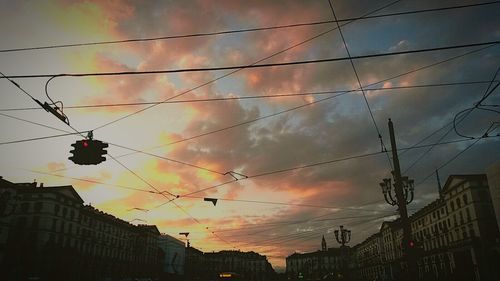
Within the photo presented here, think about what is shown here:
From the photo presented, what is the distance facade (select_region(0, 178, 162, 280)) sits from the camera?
50.1 meters

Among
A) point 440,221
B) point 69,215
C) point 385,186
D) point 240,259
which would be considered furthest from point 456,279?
point 240,259

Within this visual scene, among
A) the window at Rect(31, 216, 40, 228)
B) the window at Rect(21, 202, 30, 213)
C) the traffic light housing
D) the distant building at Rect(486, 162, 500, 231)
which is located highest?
the window at Rect(21, 202, 30, 213)

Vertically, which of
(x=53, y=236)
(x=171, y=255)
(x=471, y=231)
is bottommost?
(x=471, y=231)

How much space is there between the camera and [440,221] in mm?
70125

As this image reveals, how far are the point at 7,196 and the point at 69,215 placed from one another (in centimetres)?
1800

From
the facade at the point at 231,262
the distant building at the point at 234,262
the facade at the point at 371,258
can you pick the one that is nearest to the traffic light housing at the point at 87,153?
the facade at the point at 371,258

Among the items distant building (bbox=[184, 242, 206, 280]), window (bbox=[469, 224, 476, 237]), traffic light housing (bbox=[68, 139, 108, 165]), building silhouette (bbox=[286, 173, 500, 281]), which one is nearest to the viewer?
traffic light housing (bbox=[68, 139, 108, 165])

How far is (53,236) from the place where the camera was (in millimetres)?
60375

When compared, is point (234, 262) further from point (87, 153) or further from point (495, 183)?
point (87, 153)

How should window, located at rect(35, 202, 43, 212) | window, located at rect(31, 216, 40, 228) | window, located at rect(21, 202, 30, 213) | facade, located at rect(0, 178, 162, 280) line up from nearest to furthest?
facade, located at rect(0, 178, 162, 280) < window, located at rect(31, 216, 40, 228) < window, located at rect(35, 202, 43, 212) < window, located at rect(21, 202, 30, 213)

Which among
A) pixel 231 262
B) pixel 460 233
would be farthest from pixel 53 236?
pixel 231 262

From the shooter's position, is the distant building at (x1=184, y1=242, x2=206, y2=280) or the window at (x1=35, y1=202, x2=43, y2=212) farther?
the distant building at (x1=184, y1=242, x2=206, y2=280)

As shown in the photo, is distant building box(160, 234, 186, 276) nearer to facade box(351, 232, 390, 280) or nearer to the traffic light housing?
facade box(351, 232, 390, 280)

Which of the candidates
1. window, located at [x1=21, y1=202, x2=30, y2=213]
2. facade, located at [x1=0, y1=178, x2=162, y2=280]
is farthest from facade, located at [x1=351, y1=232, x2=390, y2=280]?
window, located at [x1=21, y1=202, x2=30, y2=213]
